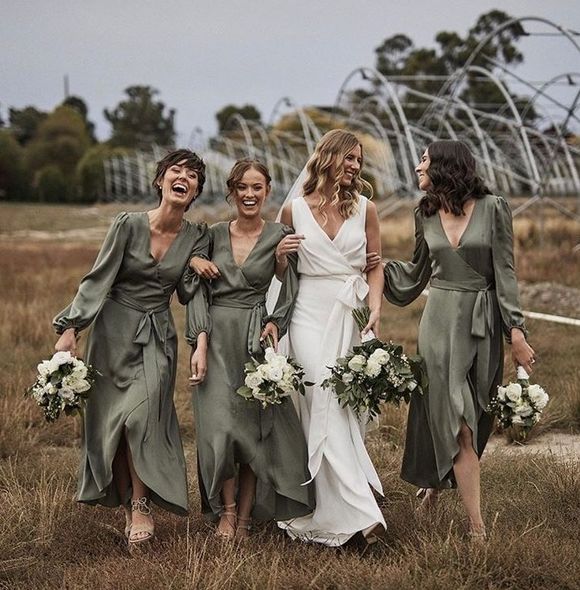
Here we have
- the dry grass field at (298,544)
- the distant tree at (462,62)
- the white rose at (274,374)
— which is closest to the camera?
the dry grass field at (298,544)

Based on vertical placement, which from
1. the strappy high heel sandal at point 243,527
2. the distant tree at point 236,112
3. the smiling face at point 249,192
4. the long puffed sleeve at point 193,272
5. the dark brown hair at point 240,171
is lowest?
the strappy high heel sandal at point 243,527

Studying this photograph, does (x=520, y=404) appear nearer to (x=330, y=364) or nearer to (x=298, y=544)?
(x=330, y=364)

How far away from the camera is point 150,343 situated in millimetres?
4621

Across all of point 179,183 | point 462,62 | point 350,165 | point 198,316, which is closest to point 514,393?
point 350,165

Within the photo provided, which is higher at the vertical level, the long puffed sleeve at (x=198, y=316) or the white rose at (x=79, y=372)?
the long puffed sleeve at (x=198, y=316)

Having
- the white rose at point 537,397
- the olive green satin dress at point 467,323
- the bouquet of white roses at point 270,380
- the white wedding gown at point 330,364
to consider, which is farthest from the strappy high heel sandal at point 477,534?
the bouquet of white roses at point 270,380

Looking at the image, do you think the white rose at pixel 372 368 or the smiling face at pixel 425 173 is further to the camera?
the smiling face at pixel 425 173

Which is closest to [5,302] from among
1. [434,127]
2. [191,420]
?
[191,420]

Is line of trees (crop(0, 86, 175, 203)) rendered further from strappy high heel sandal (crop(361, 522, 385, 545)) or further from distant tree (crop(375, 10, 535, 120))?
strappy high heel sandal (crop(361, 522, 385, 545))

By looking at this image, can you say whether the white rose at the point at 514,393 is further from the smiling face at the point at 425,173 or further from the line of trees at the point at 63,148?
the line of trees at the point at 63,148

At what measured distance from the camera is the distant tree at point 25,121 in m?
89.1

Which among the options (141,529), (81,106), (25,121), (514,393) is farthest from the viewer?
(81,106)

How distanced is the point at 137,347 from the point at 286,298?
765 millimetres

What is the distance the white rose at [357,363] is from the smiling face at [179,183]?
1.12 m
